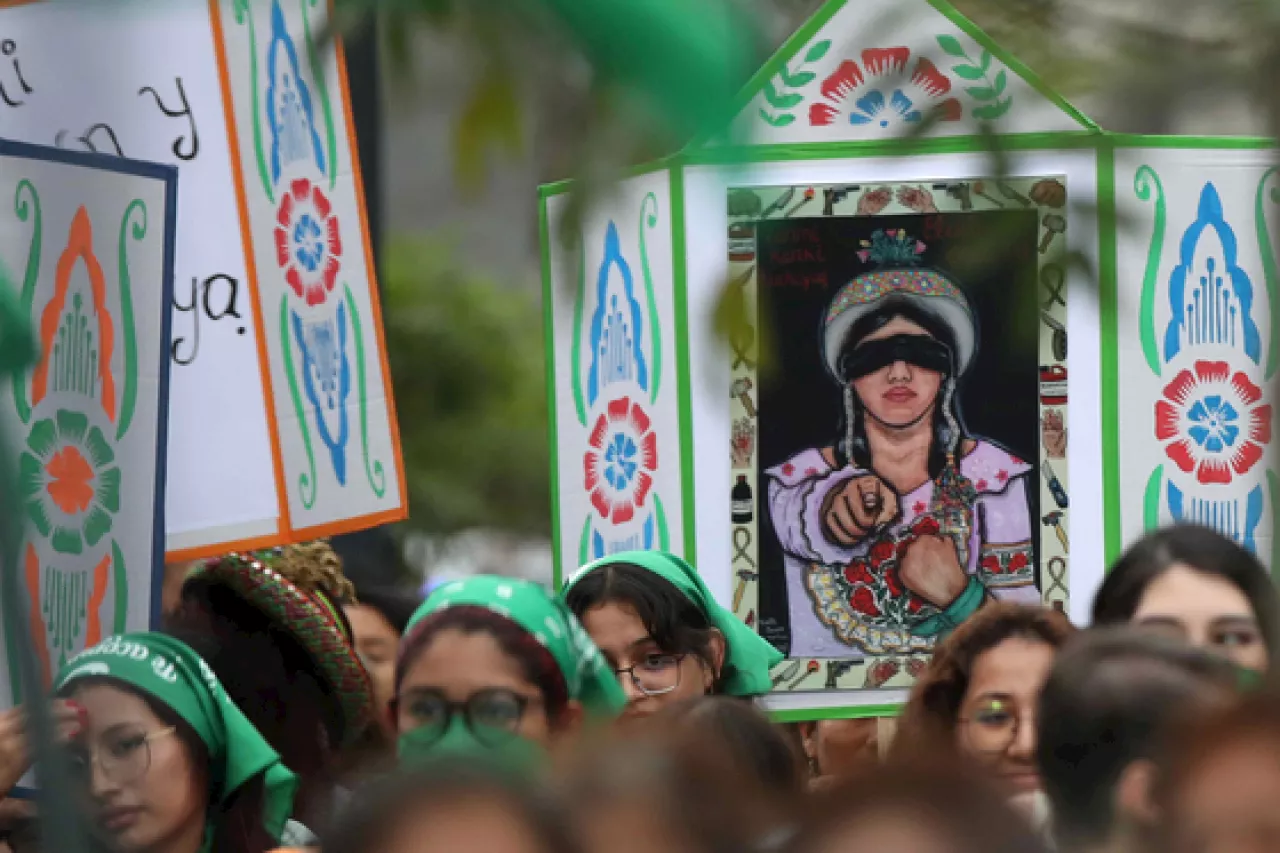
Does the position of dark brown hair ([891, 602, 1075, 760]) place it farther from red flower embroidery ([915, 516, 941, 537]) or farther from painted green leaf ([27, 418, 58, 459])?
painted green leaf ([27, 418, 58, 459])

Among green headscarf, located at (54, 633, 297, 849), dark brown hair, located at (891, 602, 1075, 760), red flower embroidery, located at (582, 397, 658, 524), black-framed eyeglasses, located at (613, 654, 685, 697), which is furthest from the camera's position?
red flower embroidery, located at (582, 397, 658, 524)

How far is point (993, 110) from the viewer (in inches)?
53.4

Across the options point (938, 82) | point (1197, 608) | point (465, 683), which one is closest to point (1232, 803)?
point (938, 82)

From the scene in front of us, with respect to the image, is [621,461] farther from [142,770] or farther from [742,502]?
[142,770]

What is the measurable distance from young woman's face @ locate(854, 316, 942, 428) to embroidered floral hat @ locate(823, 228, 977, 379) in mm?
53

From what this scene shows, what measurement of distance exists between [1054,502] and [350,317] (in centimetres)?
161

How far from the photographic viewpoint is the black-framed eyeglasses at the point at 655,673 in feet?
11.7

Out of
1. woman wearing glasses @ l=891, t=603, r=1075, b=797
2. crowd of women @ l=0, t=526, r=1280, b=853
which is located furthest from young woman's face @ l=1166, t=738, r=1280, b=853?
woman wearing glasses @ l=891, t=603, r=1075, b=797

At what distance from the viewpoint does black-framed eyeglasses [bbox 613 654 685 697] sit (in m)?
3.58

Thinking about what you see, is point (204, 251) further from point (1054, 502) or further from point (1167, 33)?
point (1167, 33)

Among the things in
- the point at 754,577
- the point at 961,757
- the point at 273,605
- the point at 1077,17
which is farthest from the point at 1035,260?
the point at 754,577

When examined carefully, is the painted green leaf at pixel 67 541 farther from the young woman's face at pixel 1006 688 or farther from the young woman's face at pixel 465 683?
the young woman's face at pixel 1006 688

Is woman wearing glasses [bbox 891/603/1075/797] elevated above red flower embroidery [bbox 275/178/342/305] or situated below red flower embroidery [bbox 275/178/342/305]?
below

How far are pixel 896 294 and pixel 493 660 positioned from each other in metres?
2.01
